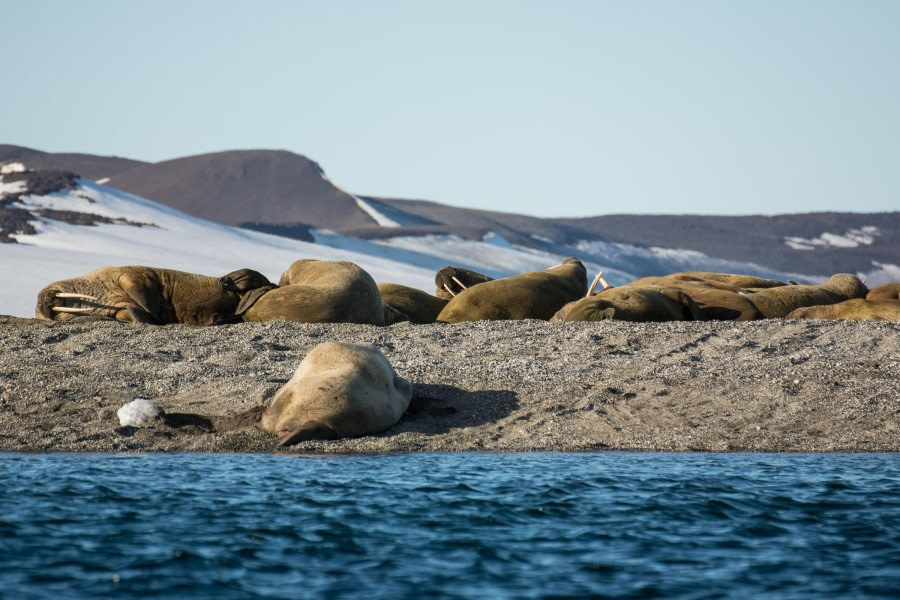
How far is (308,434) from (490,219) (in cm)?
9552

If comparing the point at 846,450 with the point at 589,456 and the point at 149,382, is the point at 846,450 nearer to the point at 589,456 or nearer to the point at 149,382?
the point at 589,456

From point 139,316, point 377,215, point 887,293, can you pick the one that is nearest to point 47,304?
point 139,316

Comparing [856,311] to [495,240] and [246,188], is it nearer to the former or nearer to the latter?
[495,240]

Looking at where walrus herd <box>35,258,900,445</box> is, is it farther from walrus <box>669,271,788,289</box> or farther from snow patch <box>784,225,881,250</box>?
snow patch <box>784,225,881,250</box>

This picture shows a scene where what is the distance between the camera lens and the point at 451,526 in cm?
809

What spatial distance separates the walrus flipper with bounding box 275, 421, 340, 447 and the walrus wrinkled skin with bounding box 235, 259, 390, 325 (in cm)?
529

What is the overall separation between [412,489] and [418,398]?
3.14 m

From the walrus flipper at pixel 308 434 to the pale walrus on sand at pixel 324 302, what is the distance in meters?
5.29

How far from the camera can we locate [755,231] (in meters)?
121

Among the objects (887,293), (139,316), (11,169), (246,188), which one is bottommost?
(139,316)

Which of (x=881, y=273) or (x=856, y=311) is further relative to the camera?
(x=881, y=273)

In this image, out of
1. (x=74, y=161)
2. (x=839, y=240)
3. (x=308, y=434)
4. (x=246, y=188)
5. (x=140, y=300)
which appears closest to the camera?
(x=308, y=434)

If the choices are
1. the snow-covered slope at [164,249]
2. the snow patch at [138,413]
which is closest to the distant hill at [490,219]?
the snow-covered slope at [164,249]

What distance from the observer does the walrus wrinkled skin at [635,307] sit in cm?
1686
